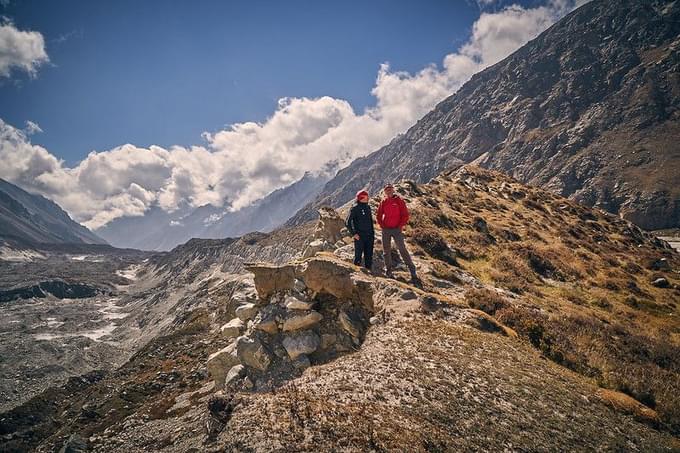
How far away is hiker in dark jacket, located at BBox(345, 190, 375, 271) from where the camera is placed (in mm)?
16781

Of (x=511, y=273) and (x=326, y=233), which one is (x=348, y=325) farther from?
(x=511, y=273)

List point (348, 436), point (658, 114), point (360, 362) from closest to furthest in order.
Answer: point (348, 436) < point (360, 362) < point (658, 114)

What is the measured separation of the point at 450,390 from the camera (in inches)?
359

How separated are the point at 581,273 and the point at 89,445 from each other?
3459cm

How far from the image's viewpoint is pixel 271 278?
50.6 feet

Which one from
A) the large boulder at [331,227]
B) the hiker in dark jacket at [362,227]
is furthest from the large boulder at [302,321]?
the large boulder at [331,227]

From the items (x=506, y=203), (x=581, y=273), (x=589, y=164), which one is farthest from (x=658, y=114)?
(x=581, y=273)

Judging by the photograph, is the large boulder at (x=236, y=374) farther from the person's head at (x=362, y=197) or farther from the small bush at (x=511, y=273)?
the small bush at (x=511, y=273)

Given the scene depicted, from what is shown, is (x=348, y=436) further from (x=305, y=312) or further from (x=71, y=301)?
(x=71, y=301)

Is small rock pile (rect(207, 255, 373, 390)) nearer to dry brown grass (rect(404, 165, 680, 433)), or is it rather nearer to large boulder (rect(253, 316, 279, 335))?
large boulder (rect(253, 316, 279, 335))

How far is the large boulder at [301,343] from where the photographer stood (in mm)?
12328

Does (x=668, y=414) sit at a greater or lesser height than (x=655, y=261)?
greater

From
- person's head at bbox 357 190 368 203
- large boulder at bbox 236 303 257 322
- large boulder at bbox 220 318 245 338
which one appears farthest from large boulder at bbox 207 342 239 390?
person's head at bbox 357 190 368 203

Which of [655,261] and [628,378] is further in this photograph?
[655,261]
